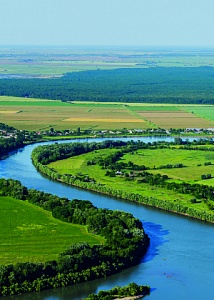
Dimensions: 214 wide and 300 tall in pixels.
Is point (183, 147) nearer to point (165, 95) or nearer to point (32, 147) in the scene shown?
point (32, 147)

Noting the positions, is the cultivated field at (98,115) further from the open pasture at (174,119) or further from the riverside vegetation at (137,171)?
the riverside vegetation at (137,171)

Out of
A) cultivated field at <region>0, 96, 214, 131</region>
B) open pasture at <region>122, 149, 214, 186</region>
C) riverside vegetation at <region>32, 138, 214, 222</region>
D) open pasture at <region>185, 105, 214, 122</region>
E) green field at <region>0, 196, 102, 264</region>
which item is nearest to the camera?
green field at <region>0, 196, 102, 264</region>

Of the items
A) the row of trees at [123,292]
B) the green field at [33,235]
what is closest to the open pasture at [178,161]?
the green field at [33,235]

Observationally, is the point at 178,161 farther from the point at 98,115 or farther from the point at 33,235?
the point at 98,115

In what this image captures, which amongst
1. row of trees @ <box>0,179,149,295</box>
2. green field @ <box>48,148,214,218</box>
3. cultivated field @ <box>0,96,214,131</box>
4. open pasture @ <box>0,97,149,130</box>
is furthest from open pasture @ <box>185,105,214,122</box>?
row of trees @ <box>0,179,149,295</box>

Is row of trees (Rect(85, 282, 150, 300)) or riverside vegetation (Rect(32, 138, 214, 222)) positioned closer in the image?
row of trees (Rect(85, 282, 150, 300))

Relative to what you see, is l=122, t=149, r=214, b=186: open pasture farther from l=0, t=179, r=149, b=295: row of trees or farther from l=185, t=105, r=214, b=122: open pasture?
l=185, t=105, r=214, b=122: open pasture
